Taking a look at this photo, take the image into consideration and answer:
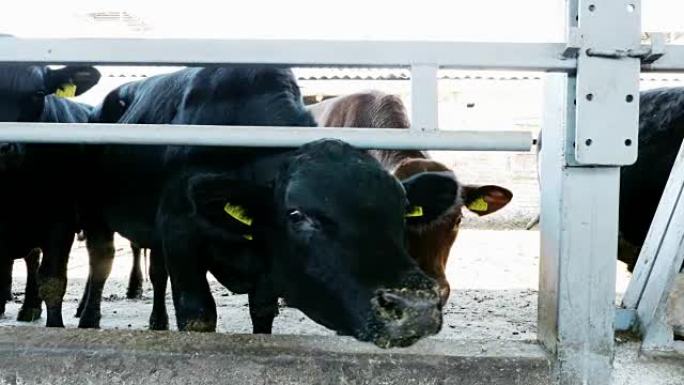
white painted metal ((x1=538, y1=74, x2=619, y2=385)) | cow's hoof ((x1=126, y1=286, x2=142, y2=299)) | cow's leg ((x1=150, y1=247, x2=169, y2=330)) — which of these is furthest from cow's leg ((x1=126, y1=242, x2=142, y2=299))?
white painted metal ((x1=538, y1=74, x2=619, y2=385))

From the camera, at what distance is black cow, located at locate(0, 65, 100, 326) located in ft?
13.7

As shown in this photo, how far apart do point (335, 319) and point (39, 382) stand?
3.33 feet

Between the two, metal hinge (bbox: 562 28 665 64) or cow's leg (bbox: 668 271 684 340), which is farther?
cow's leg (bbox: 668 271 684 340)

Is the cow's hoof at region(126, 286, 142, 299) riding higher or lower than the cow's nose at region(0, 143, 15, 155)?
lower

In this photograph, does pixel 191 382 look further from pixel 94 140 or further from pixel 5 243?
pixel 5 243

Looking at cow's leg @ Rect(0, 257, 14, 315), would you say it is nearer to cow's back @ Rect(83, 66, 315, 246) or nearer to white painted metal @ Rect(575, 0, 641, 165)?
cow's back @ Rect(83, 66, 315, 246)

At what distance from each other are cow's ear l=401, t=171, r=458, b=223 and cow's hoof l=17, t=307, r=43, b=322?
10.7ft

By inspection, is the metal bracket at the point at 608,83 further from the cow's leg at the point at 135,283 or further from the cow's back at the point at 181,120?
the cow's leg at the point at 135,283

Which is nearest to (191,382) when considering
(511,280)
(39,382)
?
(39,382)

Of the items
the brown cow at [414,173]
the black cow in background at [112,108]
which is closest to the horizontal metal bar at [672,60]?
the brown cow at [414,173]

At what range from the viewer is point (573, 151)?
2.32 meters

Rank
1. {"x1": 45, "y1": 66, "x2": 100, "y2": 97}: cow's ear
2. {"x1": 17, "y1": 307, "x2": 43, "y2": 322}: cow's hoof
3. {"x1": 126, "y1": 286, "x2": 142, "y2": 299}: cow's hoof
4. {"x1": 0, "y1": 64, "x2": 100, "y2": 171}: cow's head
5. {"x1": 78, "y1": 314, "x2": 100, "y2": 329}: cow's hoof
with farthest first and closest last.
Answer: {"x1": 126, "y1": 286, "x2": 142, "y2": 299}: cow's hoof → {"x1": 17, "y1": 307, "x2": 43, "y2": 322}: cow's hoof → {"x1": 78, "y1": 314, "x2": 100, "y2": 329}: cow's hoof → {"x1": 45, "y1": 66, "x2": 100, "y2": 97}: cow's ear → {"x1": 0, "y1": 64, "x2": 100, "y2": 171}: cow's head

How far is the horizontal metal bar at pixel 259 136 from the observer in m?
2.31

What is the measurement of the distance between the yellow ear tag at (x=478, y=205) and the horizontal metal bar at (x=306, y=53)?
1.82m
